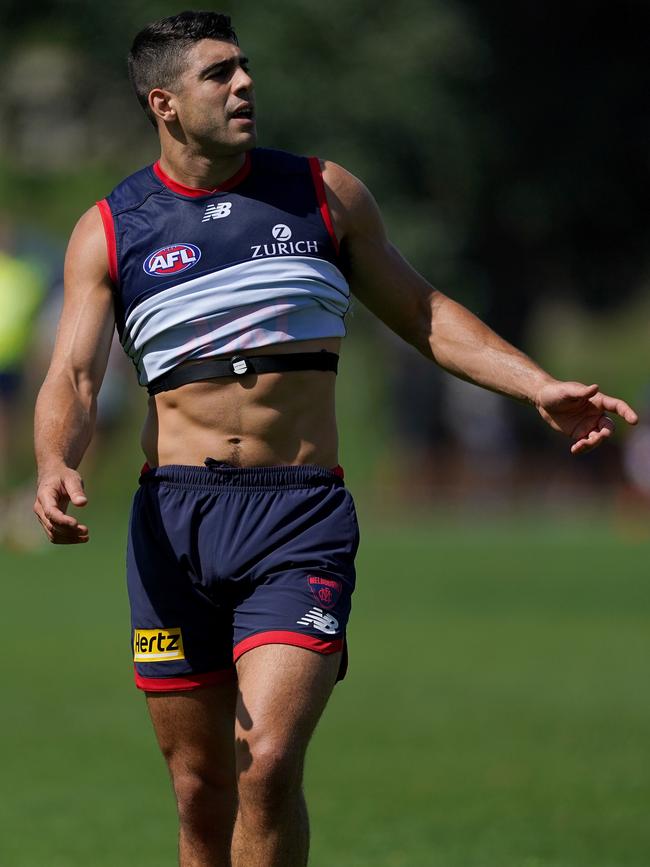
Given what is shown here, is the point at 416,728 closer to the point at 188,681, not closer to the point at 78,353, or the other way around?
the point at 188,681

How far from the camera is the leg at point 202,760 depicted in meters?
5.89

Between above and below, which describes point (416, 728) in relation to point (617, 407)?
below

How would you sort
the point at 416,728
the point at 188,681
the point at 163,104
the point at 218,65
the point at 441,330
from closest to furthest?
1. the point at 188,681
2. the point at 218,65
3. the point at 163,104
4. the point at 441,330
5. the point at 416,728

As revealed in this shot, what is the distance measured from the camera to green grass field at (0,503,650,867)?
324 inches

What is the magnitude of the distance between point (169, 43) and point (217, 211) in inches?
22.5

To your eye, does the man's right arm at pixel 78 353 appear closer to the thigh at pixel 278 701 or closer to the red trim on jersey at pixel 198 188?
the red trim on jersey at pixel 198 188

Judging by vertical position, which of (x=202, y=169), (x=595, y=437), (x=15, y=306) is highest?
(x=15, y=306)

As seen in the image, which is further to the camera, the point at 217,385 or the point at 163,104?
the point at 163,104

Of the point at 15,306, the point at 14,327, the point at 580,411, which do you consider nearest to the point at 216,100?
the point at 580,411

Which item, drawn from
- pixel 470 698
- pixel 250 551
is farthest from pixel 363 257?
pixel 470 698

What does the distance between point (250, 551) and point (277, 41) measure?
27994mm

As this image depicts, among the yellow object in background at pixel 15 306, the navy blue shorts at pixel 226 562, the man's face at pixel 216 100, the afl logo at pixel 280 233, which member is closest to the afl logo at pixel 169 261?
the afl logo at pixel 280 233

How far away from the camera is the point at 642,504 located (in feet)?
106

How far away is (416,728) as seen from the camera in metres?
11.4
